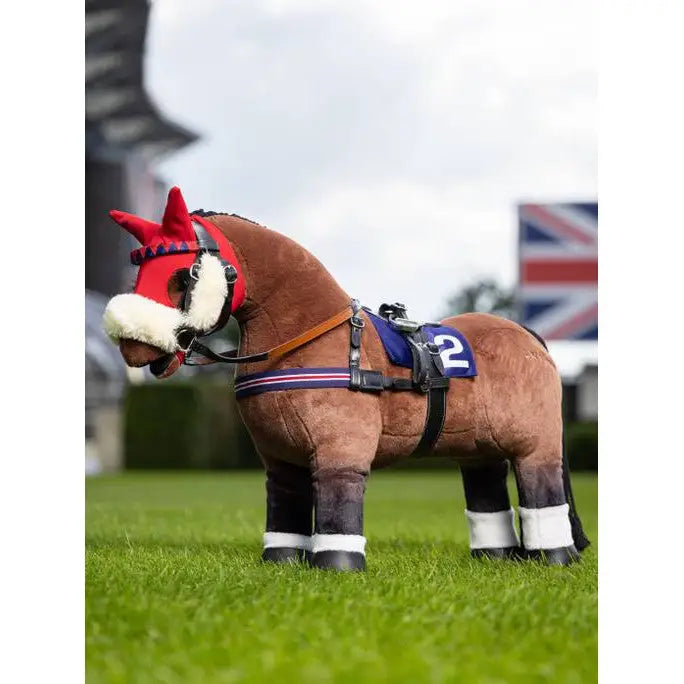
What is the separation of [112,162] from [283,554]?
23.1 m

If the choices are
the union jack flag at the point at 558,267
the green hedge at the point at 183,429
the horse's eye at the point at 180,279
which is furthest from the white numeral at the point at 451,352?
the green hedge at the point at 183,429

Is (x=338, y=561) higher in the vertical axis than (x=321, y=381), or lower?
lower

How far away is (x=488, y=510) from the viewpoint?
372 cm

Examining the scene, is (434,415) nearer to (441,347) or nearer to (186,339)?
(441,347)

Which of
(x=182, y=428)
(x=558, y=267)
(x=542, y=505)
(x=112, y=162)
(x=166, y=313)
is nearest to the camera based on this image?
(x=166, y=313)

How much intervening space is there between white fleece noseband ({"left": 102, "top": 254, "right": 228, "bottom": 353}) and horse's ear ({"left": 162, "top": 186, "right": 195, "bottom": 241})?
10 centimetres

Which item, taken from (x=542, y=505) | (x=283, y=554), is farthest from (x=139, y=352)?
(x=542, y=505)

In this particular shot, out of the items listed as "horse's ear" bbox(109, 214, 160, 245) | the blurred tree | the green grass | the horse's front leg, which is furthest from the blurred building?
"horse's ear" bbox(109, 214, 160, 245)

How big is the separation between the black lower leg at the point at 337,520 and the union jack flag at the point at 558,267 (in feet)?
4.77

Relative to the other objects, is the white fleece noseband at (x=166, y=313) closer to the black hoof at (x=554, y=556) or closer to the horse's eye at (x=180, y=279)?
the horse's eye at (x=180, y=279)

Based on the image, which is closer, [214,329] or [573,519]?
[214,329]

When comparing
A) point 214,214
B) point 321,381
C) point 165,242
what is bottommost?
point 321,381
